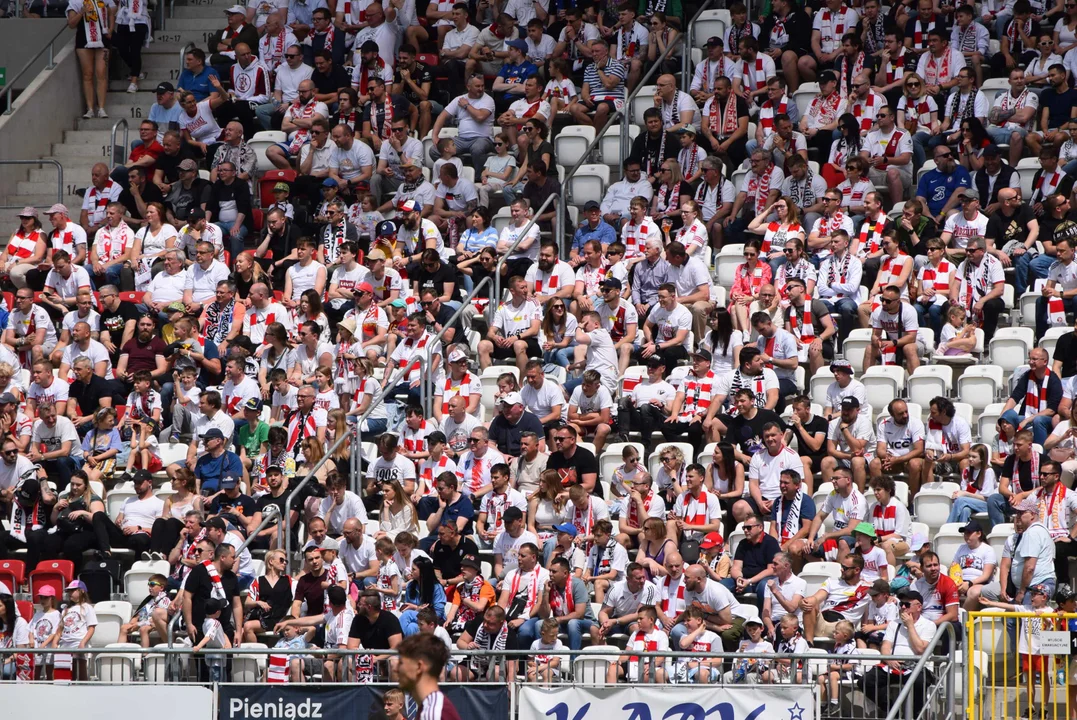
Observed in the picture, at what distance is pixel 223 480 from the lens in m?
17.2

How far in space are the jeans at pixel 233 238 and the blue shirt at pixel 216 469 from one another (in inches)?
143

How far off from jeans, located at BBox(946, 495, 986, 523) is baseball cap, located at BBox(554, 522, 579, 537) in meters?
3.24

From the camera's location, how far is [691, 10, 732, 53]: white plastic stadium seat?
2173 centimetres

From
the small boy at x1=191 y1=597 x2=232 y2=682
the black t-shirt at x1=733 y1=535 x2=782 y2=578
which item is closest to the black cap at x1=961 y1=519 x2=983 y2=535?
the black t-shirt at x1=733 y1=535 x2=782 y2=578

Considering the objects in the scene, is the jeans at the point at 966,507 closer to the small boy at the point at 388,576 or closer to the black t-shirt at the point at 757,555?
the black t-shirt at the point at 757,555

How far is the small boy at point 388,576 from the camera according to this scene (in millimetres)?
15617

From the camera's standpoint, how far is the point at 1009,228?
59.8 feet

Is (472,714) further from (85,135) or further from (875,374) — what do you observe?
(85,135)

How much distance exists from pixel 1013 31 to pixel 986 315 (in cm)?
411

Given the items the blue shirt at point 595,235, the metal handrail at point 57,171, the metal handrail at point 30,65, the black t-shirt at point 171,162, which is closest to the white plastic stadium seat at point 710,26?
the blue shirt at point 595,235

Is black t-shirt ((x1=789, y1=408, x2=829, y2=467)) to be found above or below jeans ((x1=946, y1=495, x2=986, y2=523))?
above

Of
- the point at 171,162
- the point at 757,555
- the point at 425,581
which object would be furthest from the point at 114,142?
the point at 757,555

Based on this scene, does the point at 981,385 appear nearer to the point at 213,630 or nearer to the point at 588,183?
the point at 588,183

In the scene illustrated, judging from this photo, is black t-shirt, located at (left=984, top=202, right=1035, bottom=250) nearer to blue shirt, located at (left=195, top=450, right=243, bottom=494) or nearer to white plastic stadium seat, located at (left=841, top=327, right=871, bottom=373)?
white plastic stadium seat, located at (left=841, top=327, right=871, bottom=373)
